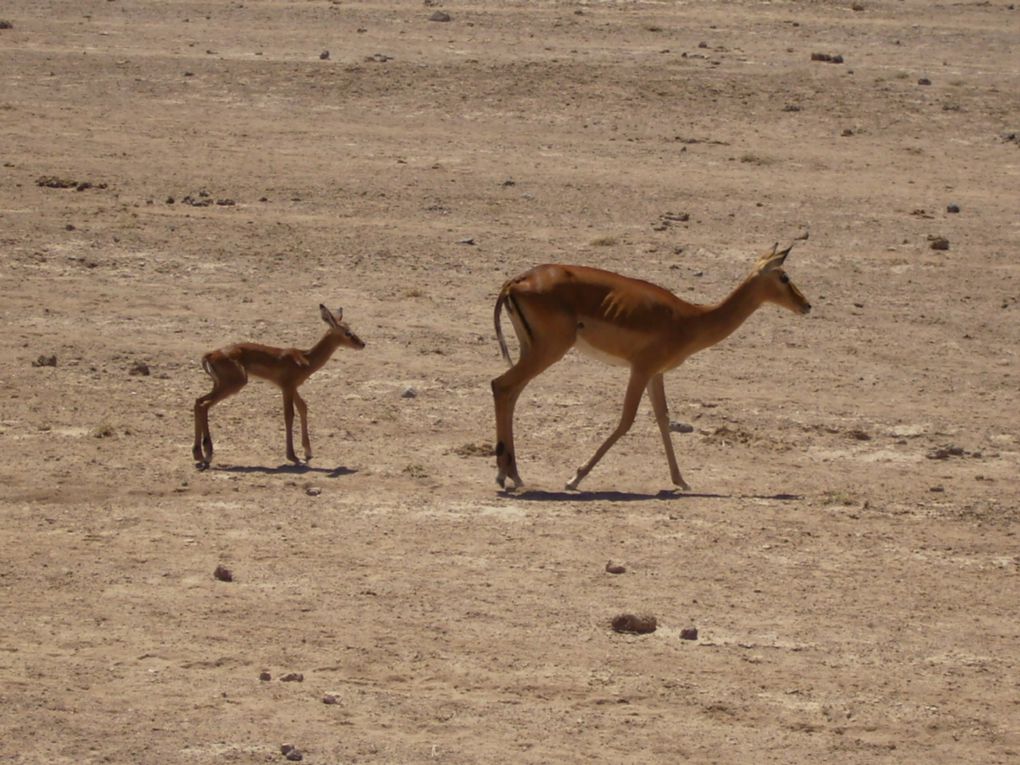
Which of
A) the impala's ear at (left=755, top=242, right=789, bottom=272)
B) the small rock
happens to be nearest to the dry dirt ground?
the small rock

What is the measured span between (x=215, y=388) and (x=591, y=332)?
Result: 253 cm

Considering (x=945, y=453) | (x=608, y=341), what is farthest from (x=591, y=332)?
(x=945, y=453)

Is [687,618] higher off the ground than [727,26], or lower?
lower

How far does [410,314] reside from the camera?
17.5m

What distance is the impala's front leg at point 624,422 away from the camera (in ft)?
42.8

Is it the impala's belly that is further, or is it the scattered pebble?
the scattered pebble

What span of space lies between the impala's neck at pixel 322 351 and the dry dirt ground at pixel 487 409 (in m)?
0.55

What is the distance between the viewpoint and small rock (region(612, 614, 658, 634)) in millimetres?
10031

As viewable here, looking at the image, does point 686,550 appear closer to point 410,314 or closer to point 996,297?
point 410,314

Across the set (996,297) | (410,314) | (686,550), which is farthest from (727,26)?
(686,550)

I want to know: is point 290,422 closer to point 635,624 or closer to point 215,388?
point 215,388

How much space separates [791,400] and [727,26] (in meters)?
17.6

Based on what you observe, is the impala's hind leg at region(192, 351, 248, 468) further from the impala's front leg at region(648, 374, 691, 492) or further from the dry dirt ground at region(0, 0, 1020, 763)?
the impala's front leg at region(648, 374, 691, 492)

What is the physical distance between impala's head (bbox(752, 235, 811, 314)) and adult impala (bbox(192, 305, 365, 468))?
3.21 m
